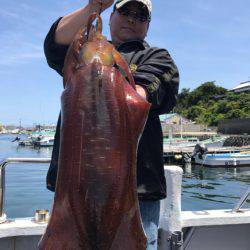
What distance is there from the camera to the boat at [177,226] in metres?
3.69

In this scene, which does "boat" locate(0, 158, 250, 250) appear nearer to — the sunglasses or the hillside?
the sunglasses

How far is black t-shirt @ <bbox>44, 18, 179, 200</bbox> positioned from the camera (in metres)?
2.23

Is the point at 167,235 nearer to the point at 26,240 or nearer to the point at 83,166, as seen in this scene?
the point at 26,240

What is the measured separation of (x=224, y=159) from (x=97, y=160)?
114 feet

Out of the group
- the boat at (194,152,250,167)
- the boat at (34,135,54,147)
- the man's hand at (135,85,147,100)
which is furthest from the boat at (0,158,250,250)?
the boat at (34,135,54,147)

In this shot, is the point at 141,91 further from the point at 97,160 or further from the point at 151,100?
the point at 97,160

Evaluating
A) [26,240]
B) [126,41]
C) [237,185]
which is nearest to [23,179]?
[237,185]

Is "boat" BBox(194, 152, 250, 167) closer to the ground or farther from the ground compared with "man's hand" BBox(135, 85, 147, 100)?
closer to the ground

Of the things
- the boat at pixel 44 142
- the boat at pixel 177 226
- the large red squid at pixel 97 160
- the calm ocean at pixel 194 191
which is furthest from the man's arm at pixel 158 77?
the boat at pixel 44 142

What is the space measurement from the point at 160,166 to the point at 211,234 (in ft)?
7.53

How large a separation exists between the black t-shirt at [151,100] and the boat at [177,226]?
123 cm

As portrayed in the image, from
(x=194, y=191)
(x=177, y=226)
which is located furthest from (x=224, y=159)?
(x=177, y=226)

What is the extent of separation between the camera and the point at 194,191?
80.6 ft

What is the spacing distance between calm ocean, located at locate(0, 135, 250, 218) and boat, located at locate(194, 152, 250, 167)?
2.01 ft
